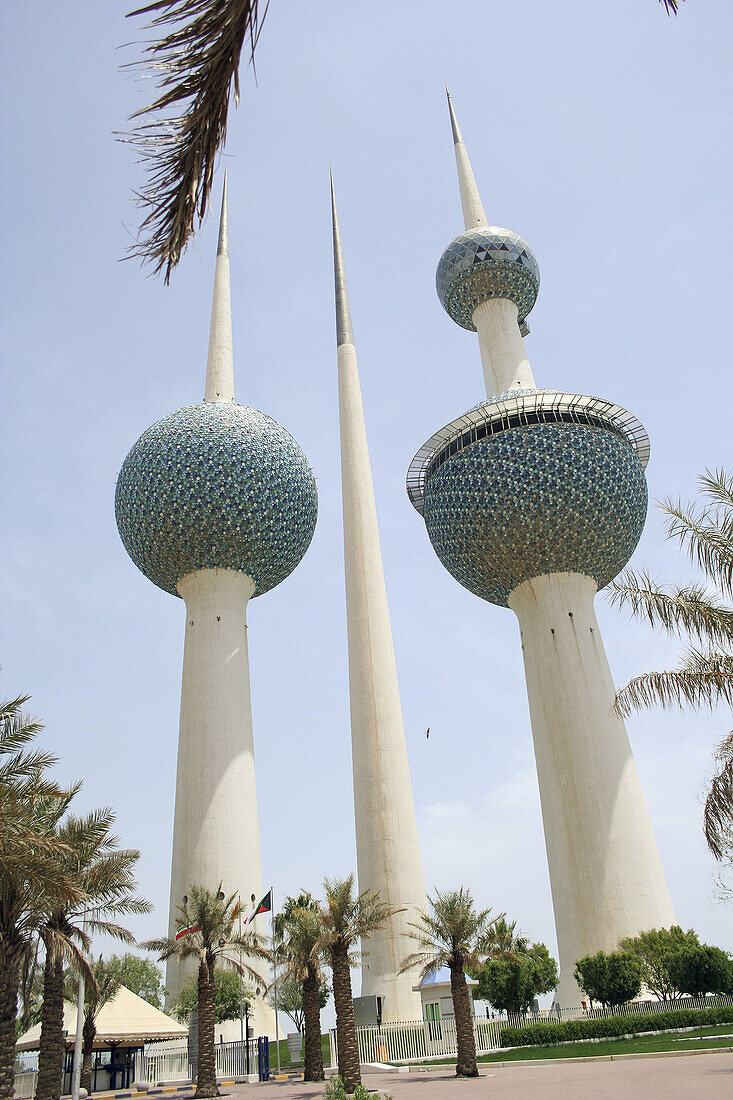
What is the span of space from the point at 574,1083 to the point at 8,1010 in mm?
10427

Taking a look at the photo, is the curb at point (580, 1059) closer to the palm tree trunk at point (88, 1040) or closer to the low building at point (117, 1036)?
the low building at point (117, 1036)

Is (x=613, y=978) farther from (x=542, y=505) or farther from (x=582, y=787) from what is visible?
(x=542, y=505)

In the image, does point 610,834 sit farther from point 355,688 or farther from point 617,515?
point 617,515

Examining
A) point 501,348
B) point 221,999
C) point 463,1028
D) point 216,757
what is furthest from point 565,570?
point 463,1028

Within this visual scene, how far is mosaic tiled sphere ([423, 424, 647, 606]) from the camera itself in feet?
139

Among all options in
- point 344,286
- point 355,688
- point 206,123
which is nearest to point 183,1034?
point 355,688

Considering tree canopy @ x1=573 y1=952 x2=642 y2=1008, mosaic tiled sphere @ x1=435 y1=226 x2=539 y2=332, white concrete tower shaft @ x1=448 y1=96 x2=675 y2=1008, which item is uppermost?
mosaic tiled sphere @ x1=435 y1=226 x2=539 y2=332

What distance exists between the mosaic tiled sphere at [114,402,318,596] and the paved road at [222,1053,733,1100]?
25.5 meters

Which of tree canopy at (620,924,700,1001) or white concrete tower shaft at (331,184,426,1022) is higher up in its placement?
white concrete tower shaft at (331,184,426,1022)

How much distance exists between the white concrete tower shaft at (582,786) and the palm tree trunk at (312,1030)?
14211 mm

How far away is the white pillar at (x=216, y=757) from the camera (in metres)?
37.3

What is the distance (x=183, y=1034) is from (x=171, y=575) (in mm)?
22505

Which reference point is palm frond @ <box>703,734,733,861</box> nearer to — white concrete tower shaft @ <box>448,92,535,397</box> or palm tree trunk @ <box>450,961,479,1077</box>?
palm tree trunk @ <box>450,961,479,1077</box>

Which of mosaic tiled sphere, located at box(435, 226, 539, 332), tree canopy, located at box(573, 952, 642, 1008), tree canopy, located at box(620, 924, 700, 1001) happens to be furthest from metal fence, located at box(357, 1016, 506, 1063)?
mosaic tiled sphere, located at box(435, 226, 539, 332)
